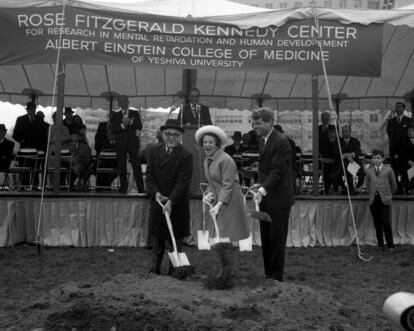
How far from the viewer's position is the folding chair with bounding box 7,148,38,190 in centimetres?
1265

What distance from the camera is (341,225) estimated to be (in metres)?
11.5

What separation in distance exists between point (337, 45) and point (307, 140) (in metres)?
7.23

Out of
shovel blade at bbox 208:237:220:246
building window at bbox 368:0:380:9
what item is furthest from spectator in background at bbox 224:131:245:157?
building window at bbox 368:0:380:9

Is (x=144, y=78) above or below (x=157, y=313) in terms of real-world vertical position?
above

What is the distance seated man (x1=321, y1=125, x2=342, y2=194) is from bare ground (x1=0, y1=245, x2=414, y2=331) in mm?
4136

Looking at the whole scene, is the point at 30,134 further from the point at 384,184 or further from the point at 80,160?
the point at 384,184

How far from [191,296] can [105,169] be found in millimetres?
7748

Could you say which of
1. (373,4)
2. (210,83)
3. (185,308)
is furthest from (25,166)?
(373,4)

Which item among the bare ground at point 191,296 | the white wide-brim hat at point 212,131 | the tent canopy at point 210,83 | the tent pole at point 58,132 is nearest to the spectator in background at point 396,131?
the tent canopy at point 210,83

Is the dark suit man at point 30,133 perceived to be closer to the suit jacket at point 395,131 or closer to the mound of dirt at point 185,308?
the suit jacket at point 395,131

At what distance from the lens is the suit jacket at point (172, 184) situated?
794cm

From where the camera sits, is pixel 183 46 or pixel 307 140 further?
pixel 307 140

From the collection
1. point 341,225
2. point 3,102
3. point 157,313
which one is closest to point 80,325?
point 157,313

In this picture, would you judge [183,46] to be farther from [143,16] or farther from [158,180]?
[158,180]
